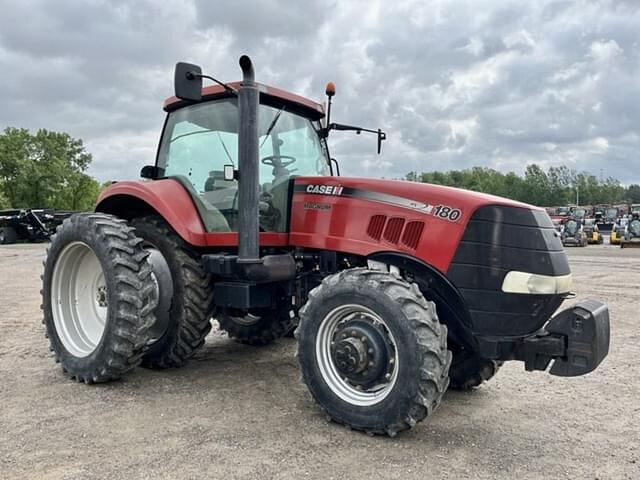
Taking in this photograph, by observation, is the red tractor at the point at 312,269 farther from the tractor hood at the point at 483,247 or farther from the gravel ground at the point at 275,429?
the gravel ground at the point at 275,429

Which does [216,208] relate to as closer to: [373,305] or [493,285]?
[373,305]

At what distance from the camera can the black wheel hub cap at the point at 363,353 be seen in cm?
326

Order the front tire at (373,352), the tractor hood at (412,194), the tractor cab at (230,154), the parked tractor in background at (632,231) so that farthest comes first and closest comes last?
the parked tractor in background at (632,231) → the tractor cab at (230,154) → the tractor hood at (412,194) → the front tire at (373,352)

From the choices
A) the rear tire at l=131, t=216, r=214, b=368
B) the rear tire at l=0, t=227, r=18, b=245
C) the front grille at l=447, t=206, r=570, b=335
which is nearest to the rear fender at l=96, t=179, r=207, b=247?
the rear tire at l=131, t=216, r=214, b=368

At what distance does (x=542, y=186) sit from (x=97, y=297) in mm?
90195

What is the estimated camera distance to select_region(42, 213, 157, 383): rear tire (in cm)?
396

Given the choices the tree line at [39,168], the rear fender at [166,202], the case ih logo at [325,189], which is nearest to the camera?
the case ih logo at [325,189]

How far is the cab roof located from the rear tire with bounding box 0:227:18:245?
25521mm

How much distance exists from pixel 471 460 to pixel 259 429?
1.28 m

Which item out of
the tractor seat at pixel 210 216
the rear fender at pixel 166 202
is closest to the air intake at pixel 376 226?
the tractor seat at pixel 210 216

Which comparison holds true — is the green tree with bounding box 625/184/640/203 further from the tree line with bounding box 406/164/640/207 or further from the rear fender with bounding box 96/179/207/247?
the rear fender with bounding box 96/179/207/247

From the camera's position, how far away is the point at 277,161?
4398mm

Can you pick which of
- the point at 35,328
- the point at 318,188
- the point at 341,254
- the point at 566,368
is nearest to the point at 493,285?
the point at 566,368

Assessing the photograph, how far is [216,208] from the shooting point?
14.0ft
